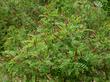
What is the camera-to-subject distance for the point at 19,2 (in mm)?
5156

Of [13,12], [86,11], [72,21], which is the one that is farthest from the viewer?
[13,12]

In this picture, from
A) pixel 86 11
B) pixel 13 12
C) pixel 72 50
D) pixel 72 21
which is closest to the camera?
pixel 72 50

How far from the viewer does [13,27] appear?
15.4 ft

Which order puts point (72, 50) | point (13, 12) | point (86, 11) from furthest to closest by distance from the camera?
point (13, 12) → point (86, 11) → point (72, 50)

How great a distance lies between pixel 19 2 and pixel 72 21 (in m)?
1.55

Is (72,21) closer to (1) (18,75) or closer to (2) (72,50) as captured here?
(2) (72,50)

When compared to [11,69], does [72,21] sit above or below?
above

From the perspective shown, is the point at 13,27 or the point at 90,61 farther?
the point at 13,27

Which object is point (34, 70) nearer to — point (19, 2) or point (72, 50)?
point (72, 50)

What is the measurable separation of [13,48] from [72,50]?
1075mm

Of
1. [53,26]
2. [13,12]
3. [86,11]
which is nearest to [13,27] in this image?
[13,12]

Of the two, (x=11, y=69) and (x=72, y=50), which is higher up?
(x=72, y=50)

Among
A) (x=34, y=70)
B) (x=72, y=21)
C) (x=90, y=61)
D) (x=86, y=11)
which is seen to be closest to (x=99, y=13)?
(x=86, y=11)

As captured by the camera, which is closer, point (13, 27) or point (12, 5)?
point (13, 27)
